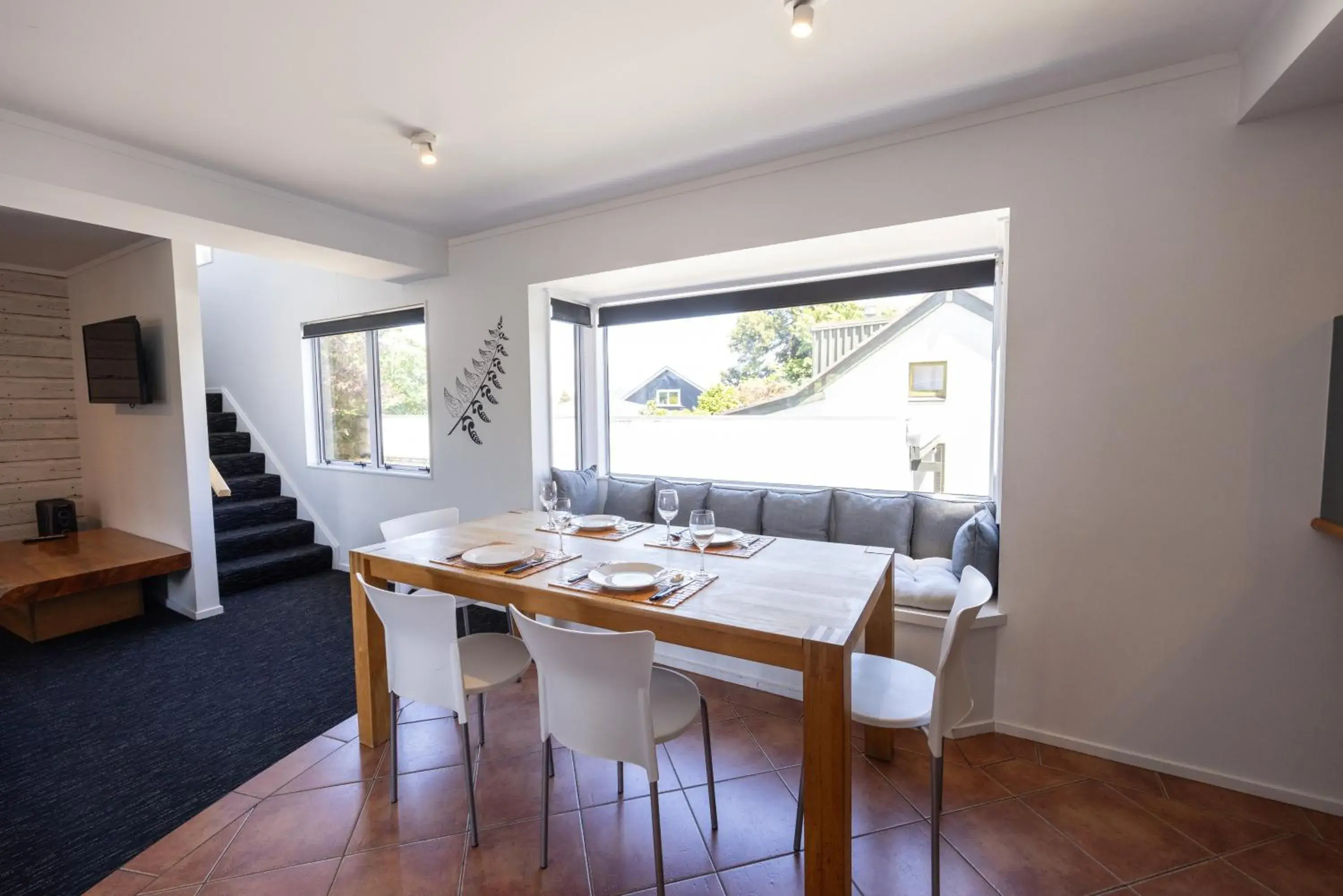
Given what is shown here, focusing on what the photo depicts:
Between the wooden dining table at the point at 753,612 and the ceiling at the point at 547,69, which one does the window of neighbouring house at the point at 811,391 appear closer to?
the ceiling at the point at 547,69

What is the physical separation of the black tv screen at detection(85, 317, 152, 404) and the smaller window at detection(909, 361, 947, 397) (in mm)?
4756

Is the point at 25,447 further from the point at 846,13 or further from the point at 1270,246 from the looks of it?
the point at 1270,246

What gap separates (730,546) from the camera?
221 centimetres

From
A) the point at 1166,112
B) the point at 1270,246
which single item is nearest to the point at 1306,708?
the point at 1270,246

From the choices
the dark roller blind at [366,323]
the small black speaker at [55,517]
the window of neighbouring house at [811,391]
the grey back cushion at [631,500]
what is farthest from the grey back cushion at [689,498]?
the small black speaker at [55,517]

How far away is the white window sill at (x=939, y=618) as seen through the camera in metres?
2.29

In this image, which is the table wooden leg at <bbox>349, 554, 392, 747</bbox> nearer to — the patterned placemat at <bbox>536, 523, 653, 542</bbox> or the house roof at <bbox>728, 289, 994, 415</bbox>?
the patterned placemat at <bbox>536, 523, 653, 542</bbox>

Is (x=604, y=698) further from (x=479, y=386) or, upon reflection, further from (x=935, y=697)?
(x=479, y=386)

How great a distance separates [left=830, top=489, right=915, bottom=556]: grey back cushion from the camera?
9.52 ft

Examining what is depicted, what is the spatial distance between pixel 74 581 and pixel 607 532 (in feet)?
10.8

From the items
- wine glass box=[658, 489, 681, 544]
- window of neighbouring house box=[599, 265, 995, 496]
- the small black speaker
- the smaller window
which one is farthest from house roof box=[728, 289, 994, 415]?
the small black speaker

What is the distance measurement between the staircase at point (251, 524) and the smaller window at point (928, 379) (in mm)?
4710

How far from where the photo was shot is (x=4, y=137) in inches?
83.1

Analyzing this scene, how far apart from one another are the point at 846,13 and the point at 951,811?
257 cm
